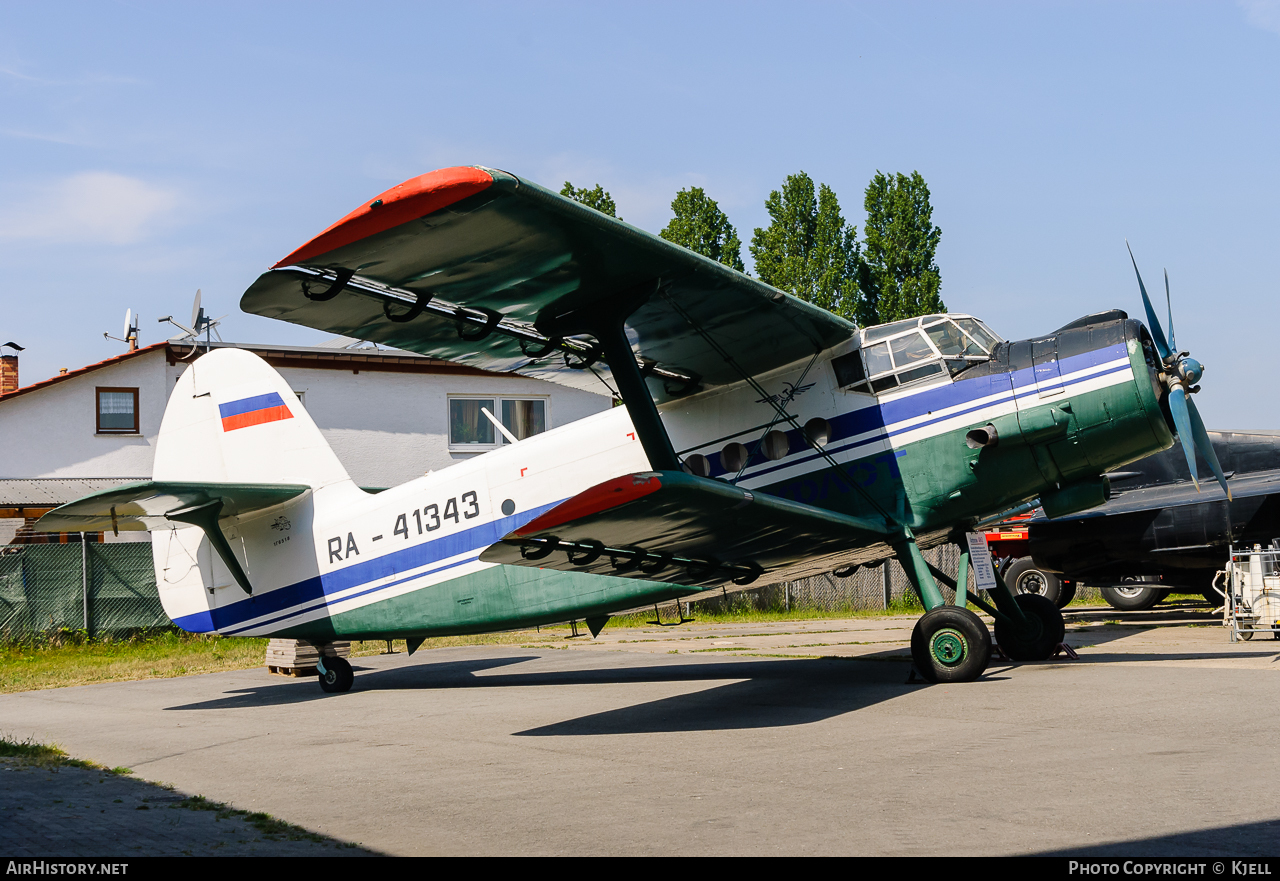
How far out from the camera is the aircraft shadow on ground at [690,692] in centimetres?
862

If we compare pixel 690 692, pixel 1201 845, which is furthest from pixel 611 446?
pixel 1201 845

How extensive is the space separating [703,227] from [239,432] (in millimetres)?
30455

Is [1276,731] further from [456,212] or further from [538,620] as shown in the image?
[538,620]

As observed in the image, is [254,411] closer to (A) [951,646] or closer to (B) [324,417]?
(A) [951,646]

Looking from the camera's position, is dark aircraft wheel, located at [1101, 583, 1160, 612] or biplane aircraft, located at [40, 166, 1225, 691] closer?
biplane aircraft, located at [40, 166, 1225, 691]

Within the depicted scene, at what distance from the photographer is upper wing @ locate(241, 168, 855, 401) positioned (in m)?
6.85

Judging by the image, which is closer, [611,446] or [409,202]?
[409,202]

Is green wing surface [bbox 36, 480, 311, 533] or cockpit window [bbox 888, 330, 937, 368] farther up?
cockpit window [bbox 888, 330, 937, 368]

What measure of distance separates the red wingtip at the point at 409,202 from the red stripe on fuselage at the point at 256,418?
6962mm

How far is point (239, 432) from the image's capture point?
1338 cm

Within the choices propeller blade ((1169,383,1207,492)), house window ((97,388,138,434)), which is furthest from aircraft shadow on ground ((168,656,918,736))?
house window ((97,388,138,434))

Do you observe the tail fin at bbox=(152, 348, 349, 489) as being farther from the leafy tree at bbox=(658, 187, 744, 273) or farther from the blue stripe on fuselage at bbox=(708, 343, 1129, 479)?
the leafy tree at bbox=(658, 187, 744, 273)

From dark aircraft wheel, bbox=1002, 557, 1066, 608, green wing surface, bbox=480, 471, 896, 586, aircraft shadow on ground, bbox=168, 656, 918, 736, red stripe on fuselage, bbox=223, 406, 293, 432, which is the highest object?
red stripe on fuselage, bbox=223, 406, 293, 432
